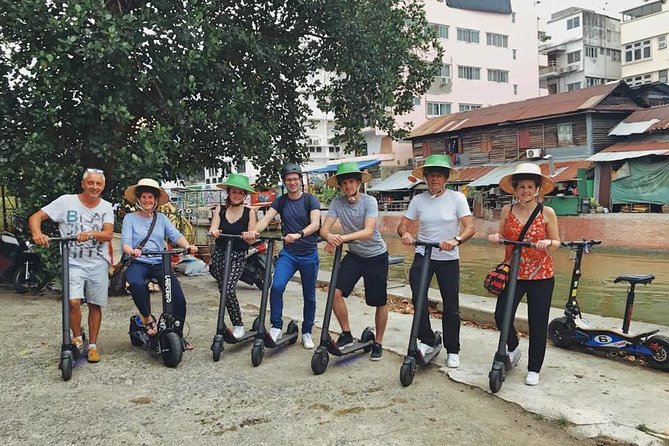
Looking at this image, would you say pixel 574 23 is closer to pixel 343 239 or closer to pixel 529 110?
pixel 529 110

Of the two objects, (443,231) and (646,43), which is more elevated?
(646,43)

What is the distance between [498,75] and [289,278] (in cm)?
4187

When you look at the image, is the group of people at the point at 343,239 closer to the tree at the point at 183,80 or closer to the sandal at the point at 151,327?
the sandal at the point at 151,327

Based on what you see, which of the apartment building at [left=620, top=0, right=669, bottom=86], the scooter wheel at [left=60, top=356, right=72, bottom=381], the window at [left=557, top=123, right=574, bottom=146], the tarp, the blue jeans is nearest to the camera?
the scooter wheel at [left=60, top=356, right=72, bottom=381]

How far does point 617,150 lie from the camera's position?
24297mm

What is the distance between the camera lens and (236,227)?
17.4ft

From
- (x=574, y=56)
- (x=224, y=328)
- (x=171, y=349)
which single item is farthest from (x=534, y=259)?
(x=574, y=56)

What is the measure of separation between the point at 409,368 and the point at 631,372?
1864mm

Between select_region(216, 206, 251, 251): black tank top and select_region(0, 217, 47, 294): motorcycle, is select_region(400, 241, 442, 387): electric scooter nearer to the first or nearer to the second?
select_region(216, 206, 251, 251): black tank top

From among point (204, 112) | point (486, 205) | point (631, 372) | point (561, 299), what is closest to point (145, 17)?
point (204, 112)

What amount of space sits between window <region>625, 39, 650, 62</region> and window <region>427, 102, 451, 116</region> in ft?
48.2

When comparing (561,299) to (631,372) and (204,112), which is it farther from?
(204,112)

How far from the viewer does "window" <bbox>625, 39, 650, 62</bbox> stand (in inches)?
1602

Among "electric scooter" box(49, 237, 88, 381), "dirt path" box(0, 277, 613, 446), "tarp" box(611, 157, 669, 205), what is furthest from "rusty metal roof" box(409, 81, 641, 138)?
"electric scooter" box(49, 237, 88, 381)
